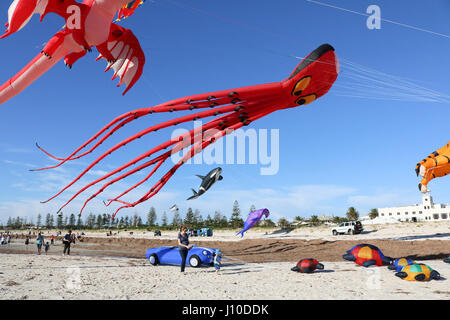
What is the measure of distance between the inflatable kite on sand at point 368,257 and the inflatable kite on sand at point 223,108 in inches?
319

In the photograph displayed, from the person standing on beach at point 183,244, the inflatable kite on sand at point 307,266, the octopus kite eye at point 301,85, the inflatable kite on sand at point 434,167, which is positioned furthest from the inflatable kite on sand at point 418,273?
the inflatable kite on sand at point 434,167

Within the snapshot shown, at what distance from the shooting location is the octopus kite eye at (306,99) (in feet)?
22.0

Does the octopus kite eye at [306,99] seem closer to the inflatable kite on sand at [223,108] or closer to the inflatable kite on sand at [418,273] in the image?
the inflatable kite on sand at [223,108]

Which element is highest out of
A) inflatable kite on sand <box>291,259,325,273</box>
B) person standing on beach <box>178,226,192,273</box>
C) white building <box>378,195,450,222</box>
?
white building <box>378,195,450,222</box>

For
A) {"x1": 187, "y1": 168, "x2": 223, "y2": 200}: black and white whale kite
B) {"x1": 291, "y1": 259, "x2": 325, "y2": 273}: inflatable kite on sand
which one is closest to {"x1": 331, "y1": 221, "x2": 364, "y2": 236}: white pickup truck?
{"x1": 187, "y1": 168, "x2": 223, "y2": 200}: black and white whale kite

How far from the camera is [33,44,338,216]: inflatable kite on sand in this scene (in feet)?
19.3

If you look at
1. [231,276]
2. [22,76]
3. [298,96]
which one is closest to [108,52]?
[22,76]

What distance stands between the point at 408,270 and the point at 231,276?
5495 mm

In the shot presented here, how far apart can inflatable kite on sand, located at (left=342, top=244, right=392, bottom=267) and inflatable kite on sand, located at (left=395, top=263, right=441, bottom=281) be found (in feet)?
9.18

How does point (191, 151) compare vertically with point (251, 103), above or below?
below

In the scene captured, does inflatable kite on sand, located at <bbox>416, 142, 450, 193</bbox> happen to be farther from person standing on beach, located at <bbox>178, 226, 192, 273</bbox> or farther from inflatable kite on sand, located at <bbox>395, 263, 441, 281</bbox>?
person standing on beach, located at <bbox>178, 226, 192, 273</bbox>

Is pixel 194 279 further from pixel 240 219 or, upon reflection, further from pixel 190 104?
pixel 240 219

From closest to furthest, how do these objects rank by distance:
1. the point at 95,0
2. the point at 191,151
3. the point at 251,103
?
the point at 95,0 < the point at 251,103 < the point at 191,151
